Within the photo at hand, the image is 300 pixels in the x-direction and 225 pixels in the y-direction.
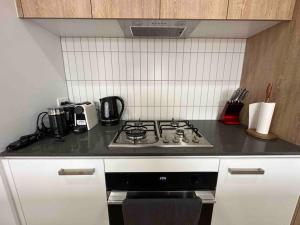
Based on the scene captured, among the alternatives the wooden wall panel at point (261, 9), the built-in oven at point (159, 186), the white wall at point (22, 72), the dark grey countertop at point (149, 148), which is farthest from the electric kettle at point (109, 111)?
the wooden wall panel at point (261, 9)

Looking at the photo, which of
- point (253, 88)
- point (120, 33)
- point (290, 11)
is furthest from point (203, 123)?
point (120, 33)

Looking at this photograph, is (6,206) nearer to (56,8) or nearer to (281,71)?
(56,8)

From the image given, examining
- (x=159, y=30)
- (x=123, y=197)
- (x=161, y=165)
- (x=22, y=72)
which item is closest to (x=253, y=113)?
(x=161, y=165)

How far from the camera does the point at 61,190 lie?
83 cm

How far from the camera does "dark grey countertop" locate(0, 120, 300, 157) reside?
78 cm

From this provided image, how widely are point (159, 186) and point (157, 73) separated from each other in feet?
2.97

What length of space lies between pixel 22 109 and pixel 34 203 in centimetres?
56

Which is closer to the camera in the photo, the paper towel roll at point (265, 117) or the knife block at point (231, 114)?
the paper towel roll at point (265, 117)

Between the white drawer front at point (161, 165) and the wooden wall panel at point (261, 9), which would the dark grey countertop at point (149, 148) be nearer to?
the white drawer front at point (161, 165)

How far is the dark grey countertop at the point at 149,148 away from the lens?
0.78 m

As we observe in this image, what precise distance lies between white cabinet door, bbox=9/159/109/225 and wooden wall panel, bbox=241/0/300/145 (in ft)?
3.76

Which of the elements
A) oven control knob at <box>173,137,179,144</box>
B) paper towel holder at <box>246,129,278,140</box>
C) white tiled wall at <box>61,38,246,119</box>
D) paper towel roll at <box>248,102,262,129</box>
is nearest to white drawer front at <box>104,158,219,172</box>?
oven control knob at <box>173,137,179,144</box>

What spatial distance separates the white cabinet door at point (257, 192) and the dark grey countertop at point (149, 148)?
0.06m

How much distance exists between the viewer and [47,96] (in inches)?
42.1
